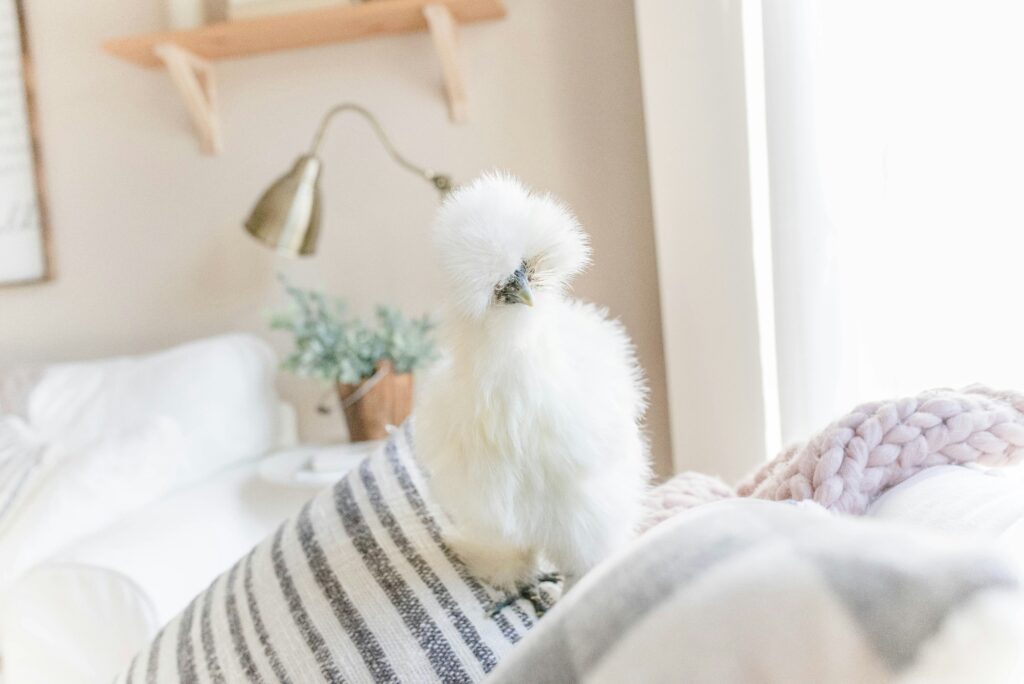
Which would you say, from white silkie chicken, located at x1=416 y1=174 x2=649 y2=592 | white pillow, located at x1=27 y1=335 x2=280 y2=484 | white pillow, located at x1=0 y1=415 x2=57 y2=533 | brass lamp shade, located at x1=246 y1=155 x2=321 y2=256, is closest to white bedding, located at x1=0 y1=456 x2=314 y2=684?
white pillow, located at x1=0 y1=415 x2=57 y2=533

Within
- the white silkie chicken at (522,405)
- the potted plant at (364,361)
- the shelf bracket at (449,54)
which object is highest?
the shelf bracket at (449,54)

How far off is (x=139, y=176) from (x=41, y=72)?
325 mm

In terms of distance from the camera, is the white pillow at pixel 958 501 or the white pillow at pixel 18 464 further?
the white pillow at pixel 18 464

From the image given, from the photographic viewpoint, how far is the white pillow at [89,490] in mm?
1192

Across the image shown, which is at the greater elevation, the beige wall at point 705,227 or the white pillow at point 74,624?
the beige wall at point 705,227

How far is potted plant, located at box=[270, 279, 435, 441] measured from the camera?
1.48m

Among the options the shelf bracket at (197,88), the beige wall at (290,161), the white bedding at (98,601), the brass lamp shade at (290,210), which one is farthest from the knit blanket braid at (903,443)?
the shelf bracket at (197,88)

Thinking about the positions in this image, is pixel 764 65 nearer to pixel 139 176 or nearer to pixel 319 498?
pixel 319 498

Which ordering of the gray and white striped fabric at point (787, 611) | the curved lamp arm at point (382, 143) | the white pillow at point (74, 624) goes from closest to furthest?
the gray and white striped fabric at point (787, 611) < the white pillow at point (74, 624) < the curved lamp arm at point (382, 143)

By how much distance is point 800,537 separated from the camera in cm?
29

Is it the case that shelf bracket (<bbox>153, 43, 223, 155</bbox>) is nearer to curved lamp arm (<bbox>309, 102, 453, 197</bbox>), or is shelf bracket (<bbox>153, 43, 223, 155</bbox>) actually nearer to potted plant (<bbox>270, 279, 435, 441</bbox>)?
curved lamp arm (<bbox>309, 102, 453, 197</bbox>)

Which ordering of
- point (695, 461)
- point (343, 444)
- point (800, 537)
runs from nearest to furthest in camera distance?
point (800, 537)
point (695, 461)
point (343, 444)

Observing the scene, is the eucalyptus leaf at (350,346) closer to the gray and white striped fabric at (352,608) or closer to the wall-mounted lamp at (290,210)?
the wall-mounted lamp at (290,210)

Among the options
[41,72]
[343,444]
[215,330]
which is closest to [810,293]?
[343,444]
